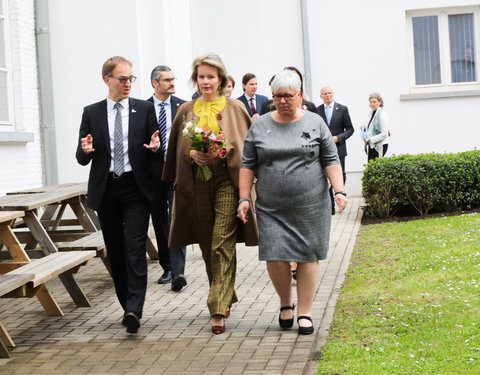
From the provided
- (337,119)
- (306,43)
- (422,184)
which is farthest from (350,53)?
(422,184)

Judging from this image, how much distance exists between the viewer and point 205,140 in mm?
6594

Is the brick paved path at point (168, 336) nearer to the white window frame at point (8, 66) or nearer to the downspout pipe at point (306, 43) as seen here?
the white window frame at point (8, 66)

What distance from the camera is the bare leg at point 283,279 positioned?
6.66 metres

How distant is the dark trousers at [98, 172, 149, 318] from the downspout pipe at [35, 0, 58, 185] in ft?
20.5

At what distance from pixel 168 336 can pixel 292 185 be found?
151 centimetres

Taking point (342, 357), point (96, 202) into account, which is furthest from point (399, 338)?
point (96, 202)

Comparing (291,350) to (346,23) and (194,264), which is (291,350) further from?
(346,23)

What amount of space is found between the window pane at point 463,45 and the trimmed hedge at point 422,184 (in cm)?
474

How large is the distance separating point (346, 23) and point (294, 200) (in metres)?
12.2

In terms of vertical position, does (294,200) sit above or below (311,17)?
below

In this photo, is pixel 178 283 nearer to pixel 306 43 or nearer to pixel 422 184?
pixel 422 184

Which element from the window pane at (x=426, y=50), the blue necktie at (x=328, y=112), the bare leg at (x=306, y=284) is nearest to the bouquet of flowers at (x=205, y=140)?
the bare leg at (x=306, y=284)

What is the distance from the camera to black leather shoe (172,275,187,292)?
8586mm

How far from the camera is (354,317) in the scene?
696 cm
